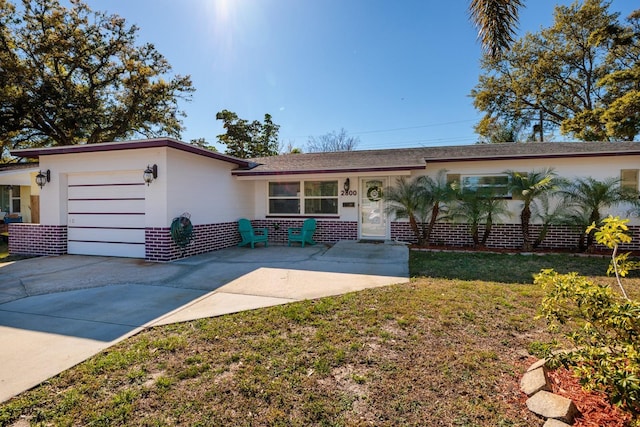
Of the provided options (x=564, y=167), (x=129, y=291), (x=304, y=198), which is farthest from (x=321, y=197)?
(x=564, y=167)

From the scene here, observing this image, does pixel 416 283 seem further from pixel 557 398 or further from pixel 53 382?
pixel 53 382

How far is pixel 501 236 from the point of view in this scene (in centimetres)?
1002

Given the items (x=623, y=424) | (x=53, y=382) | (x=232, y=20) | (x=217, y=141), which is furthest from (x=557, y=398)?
(x=217, y=141)

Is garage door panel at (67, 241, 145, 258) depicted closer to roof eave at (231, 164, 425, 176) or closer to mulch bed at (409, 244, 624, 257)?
roof eave at (231, 164, 425, 176)

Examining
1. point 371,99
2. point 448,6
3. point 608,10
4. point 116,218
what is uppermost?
point 608,10

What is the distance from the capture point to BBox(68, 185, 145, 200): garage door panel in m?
8.49

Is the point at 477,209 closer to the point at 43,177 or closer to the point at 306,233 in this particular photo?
the point at 306,233

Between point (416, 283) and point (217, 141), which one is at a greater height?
point (217, 141)

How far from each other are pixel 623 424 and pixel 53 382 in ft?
14.3

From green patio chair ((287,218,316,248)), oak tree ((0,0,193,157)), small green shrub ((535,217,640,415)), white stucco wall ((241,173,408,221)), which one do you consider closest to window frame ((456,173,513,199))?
white stucco wall ((241,173,408,221))

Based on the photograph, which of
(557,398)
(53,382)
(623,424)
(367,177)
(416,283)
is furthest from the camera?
(367,177)

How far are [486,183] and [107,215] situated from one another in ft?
36.6

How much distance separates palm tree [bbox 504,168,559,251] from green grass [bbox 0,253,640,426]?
16.6 ft

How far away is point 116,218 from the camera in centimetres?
873
